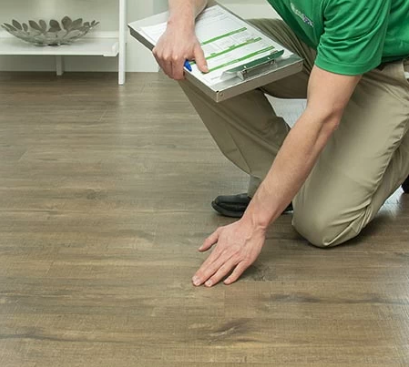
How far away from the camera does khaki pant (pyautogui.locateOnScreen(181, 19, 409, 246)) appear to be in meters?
1.35

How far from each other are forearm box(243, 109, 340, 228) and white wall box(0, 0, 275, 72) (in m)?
1.70

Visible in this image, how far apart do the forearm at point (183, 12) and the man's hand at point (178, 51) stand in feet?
0.08

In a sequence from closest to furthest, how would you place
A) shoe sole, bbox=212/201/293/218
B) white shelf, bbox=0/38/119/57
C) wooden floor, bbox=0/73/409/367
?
wooden floor, bbox=0/73/409/367, shoe sole, bbox=212/201/293/218, white shelf, bbox=0/38/119/57

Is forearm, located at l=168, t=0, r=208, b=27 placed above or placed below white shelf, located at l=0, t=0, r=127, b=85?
above

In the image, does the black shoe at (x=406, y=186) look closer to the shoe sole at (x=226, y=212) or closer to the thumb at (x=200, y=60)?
the shoe sole at (x=226, y=212)

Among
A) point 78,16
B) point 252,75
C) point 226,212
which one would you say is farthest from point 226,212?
point 78,16

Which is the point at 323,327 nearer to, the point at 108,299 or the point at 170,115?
the point at 108,299

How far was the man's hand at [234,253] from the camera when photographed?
1255mm

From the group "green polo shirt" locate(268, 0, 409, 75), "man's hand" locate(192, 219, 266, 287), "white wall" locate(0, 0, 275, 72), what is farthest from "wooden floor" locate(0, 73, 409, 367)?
"white wall" locate(0, 0, 275, 72)

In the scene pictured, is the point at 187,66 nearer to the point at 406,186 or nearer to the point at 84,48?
the point at 406,186

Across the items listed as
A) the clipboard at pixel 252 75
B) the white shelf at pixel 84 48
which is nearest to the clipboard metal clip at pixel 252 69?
the clipboard at pixel 252 75

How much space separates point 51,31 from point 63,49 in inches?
4.0

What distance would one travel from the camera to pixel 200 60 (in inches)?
51.5

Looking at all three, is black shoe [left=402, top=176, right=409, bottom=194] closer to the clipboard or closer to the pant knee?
the pant knee
